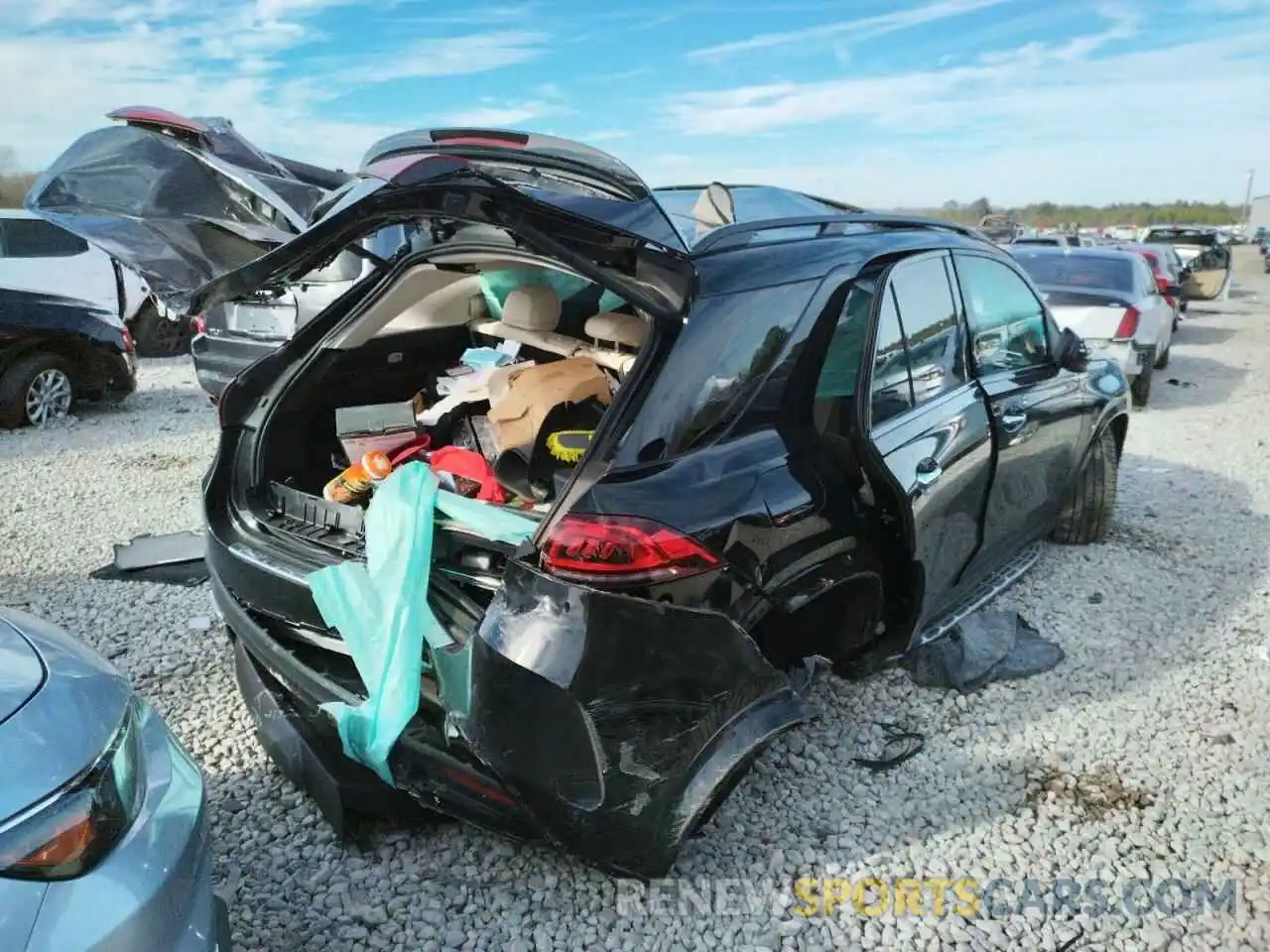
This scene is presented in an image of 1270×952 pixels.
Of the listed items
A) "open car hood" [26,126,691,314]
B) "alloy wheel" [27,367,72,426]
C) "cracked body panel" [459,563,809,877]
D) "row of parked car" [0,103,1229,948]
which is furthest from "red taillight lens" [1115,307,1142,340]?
"alloy wheel" [27,367,72,426]

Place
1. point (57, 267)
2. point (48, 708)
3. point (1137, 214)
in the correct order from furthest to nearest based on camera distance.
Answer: point (1137, 214)
point (57, 267)
point (48, 708)

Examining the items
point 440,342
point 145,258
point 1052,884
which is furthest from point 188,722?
point 1052,884

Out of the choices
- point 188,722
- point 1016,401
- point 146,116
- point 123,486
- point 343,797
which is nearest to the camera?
point 343,797

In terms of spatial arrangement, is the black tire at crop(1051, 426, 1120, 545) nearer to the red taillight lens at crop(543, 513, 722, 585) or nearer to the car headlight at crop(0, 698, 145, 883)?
the red taillight lens at crop(543, 513, 722, 585)

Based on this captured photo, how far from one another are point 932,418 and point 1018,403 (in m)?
0.81

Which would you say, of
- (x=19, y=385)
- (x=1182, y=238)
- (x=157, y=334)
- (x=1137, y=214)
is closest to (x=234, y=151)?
(x=19, y=385)

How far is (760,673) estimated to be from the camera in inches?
88.0

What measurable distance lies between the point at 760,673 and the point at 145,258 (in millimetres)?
3477

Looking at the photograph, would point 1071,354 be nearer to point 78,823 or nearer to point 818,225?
point 818,225

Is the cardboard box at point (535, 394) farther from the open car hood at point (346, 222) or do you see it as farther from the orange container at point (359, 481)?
the open car hood at point (346, 222)

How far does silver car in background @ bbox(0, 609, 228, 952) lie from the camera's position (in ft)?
4.62

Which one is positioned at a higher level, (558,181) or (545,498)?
(558,181)

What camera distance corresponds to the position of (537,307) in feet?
11.1

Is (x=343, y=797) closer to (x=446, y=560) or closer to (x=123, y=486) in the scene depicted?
(x=446, y=560)
